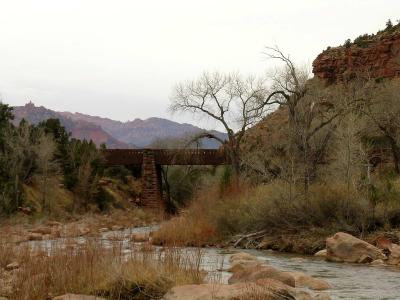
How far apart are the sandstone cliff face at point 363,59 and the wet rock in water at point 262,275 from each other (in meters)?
50.5

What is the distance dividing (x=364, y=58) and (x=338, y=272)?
176ft

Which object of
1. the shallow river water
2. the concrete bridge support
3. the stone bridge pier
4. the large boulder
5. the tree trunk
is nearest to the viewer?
the shallow river water

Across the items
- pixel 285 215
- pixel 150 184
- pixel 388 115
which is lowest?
pixel 285 215

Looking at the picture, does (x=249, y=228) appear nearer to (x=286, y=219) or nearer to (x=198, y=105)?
(x=286, y=219)

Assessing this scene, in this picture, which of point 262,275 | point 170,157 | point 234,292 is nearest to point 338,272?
point 262,275

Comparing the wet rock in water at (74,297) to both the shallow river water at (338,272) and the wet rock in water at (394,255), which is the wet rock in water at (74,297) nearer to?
the shallow river water at (338,272)

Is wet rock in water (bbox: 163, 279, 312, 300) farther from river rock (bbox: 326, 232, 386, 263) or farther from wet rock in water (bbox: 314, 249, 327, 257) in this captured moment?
wet rock in water (bbox: 314, 249, 327, 257)

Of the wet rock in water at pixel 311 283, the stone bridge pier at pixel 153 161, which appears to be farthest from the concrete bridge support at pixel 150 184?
the wet rock in water at pixel 311 283

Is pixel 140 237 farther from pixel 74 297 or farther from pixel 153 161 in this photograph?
pixel 153 161

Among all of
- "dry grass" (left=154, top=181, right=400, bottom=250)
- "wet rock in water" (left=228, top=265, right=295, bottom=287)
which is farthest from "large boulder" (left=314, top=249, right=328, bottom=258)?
"wet rock in water" (left=228, top=265, right=295, bottom=287)

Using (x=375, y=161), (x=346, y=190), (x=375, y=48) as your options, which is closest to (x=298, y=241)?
(x=346, y=190)

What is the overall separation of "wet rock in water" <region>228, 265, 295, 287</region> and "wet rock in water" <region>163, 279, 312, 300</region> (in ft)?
4.07

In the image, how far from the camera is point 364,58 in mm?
61406

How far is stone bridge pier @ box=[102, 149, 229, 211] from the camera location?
3922cm
